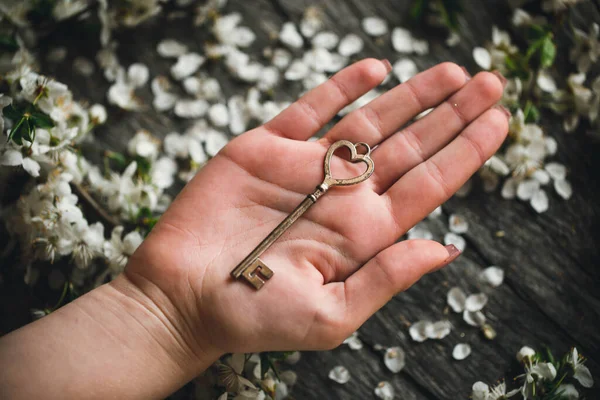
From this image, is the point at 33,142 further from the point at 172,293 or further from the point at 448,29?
the point at 448,29

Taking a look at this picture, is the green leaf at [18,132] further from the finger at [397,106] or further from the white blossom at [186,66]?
the finger at [397,106]

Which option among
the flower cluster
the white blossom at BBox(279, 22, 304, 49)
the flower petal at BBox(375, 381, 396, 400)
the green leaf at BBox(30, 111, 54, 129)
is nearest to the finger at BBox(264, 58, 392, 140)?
the white blossom at BBox(279, 22, 304, 49)

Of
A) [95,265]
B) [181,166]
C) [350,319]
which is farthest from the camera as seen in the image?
[181,166]

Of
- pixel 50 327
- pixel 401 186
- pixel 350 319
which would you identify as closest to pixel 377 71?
pixel 401 186

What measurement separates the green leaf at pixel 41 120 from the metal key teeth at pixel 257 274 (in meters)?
0.69

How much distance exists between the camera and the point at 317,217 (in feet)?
4.40

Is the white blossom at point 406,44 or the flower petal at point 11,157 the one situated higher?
the white blossom at point 406,44

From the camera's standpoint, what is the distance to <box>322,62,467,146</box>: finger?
147cm

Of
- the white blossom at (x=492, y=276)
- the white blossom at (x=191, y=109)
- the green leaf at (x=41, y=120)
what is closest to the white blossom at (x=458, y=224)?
the white blossom at (x=492, y=276)

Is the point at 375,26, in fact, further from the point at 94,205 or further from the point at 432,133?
the point at 94,205

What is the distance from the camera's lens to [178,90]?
1.87 metres

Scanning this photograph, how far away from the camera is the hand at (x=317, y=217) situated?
1.21 metres

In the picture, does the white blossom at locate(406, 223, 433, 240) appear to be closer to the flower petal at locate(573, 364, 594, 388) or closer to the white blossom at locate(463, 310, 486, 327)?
the white blossom at locate(463, 310, 486, 327)

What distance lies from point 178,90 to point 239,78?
23cm
